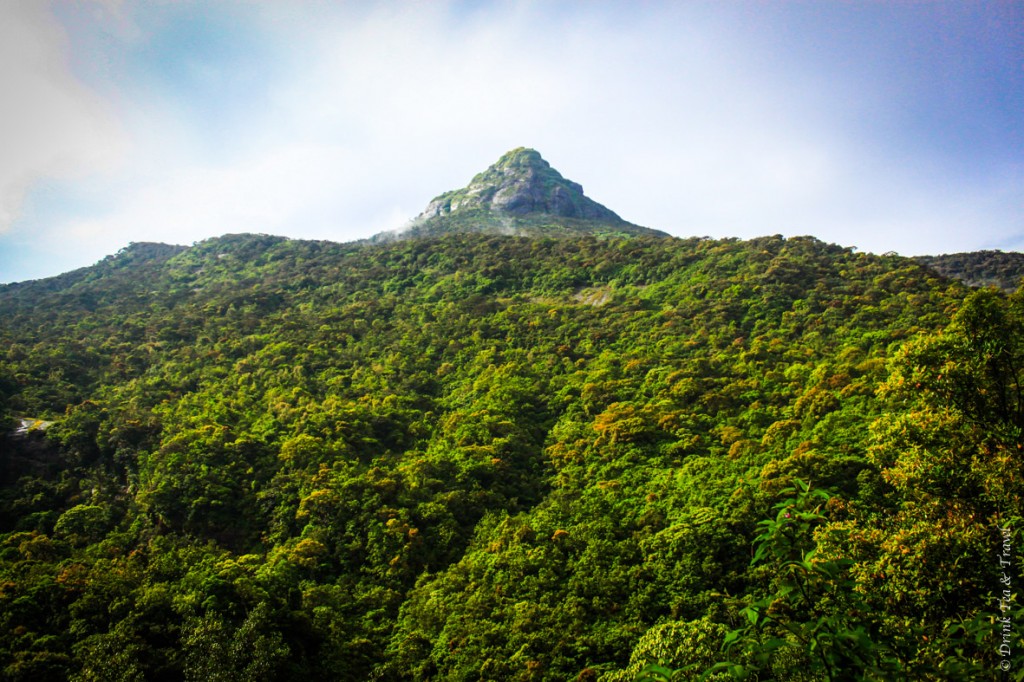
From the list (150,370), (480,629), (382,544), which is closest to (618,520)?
(480,629)

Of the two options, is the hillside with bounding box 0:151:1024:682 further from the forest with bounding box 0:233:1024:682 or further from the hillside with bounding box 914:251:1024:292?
the hillside with bounding box 914:251:1024:292

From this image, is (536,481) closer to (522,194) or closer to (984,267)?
(984,267)

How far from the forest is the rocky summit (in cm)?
4727

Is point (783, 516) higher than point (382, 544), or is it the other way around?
point (783, 516)

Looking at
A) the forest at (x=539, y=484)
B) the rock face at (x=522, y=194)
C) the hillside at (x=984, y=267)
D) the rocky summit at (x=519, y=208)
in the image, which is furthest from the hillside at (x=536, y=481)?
the rock face at (x=522, y=194)

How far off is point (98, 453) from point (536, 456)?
29462 mm

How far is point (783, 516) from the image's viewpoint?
14.3ft

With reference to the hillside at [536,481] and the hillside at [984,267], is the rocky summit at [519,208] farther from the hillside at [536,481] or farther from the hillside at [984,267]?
the hillside at [984,267]

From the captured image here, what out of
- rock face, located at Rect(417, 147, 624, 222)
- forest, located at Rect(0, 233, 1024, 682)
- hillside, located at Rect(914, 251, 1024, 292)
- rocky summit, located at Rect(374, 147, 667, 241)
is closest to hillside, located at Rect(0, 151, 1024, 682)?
forest, located at Rect(0, 233, 1024, 682)

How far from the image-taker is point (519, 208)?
406 feet

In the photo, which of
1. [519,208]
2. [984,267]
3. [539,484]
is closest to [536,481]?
[539,484]

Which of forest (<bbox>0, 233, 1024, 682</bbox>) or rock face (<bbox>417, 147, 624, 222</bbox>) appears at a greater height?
rock face (<bbox>417, 147, 624, 222</bbox>)

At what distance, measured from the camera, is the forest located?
31.5 ft

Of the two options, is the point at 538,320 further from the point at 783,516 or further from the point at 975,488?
the point at 783,516
